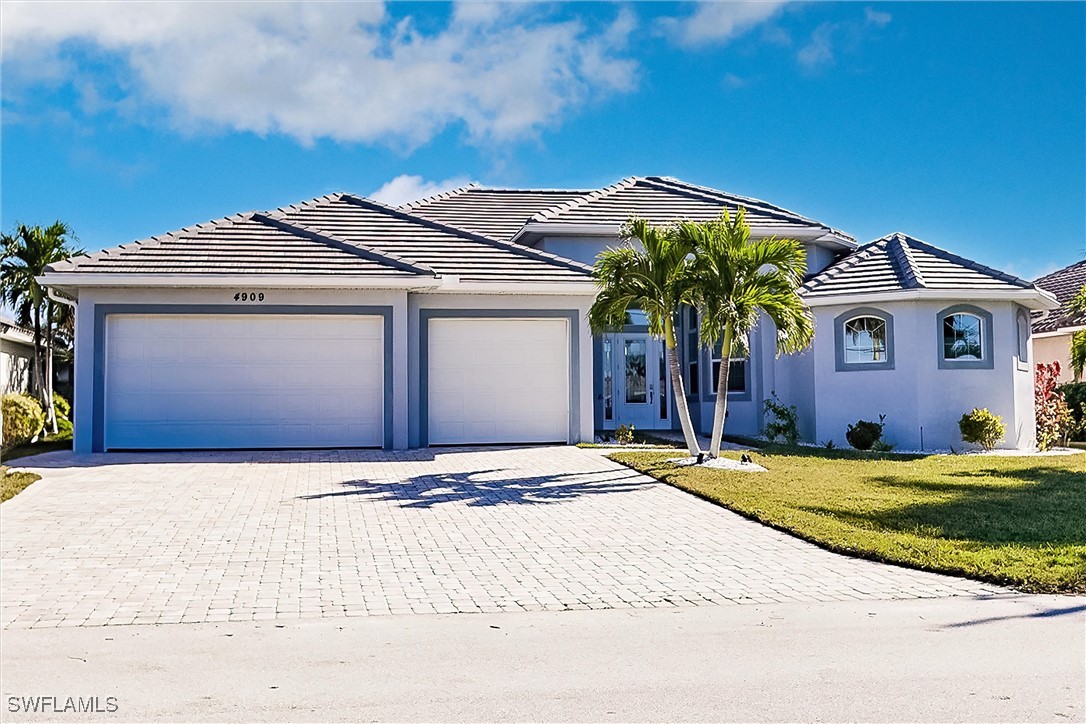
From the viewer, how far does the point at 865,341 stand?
18469mm

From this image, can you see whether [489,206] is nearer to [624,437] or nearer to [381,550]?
[624,437]

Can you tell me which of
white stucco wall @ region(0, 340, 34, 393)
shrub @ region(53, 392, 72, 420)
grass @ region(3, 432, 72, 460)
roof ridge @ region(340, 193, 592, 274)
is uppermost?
roof ridge @ region(340, 193, 592, 274)

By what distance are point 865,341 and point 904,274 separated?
1510mm

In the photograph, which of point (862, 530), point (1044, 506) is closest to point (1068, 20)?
point (1044, 506)

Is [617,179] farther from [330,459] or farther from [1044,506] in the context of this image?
[1044,506]

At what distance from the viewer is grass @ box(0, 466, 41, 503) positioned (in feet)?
37.7

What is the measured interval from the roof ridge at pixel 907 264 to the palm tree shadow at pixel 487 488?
24.9 ft

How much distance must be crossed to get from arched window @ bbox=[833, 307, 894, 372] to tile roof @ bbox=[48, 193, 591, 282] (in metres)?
5.45

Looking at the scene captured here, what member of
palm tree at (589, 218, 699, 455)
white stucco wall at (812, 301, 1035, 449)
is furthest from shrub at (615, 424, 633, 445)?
white stucco wall at (812, 301, 1035, 449)

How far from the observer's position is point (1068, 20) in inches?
560

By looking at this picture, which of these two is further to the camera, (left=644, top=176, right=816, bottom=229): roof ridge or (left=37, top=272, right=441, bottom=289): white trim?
(left=644, top=176, right=816, bottom=229): roof ridge

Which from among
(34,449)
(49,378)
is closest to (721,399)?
(34,449)

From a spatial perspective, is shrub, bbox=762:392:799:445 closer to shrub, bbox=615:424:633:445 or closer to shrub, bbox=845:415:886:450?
shrub, bbox=845:415:886:450

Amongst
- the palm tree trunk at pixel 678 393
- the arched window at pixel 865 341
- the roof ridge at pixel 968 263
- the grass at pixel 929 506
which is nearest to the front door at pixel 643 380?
the arched window at pixel 865 341
